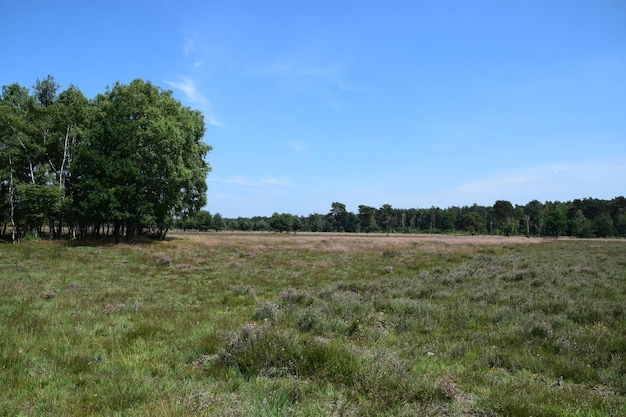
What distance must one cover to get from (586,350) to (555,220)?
390ft

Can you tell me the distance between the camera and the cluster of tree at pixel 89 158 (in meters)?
34.4

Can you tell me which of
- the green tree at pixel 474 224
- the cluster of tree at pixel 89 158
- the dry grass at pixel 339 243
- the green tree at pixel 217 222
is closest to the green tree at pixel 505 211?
the green tree at pixel 474 224

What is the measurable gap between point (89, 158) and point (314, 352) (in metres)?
40.7

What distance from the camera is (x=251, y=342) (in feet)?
20.7

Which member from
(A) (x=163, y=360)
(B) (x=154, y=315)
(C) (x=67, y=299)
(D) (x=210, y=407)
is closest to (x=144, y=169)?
(C) (x=67, y=299)

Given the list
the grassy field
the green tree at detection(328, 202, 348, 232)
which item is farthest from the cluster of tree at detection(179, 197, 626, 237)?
the grassy field

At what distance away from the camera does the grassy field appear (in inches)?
176

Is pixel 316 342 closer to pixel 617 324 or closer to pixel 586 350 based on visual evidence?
pixel 586 350

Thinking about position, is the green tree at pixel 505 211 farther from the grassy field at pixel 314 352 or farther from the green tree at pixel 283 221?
the grassy field at pixel 314 352

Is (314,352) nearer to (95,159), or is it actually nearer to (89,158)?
(95,159)

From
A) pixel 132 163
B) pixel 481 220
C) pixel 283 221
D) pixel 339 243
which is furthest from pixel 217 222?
pixel 481 220

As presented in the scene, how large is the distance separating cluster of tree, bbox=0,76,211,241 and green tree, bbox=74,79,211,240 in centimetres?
9

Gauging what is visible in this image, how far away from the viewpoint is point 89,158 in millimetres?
36781

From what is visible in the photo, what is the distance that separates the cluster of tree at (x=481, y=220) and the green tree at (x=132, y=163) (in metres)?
59.1
